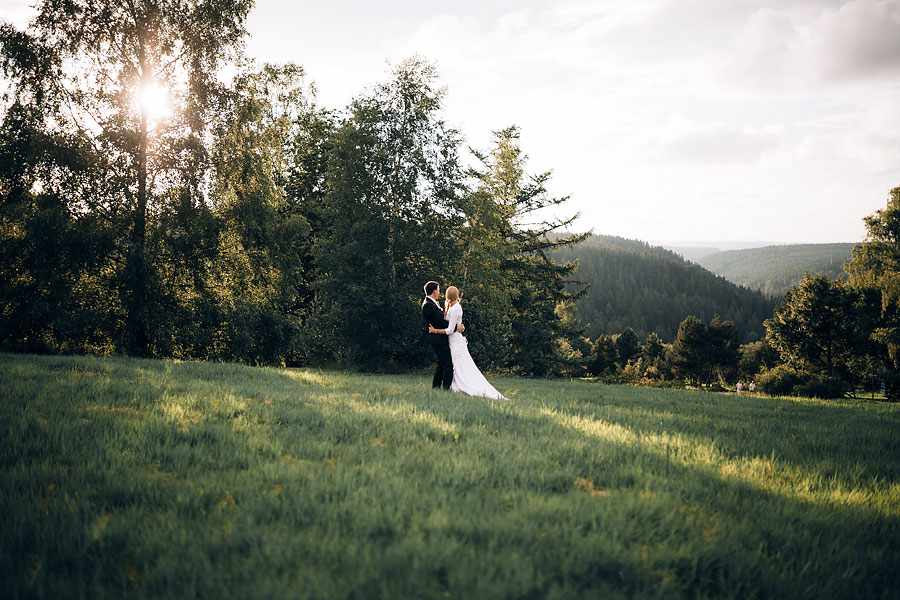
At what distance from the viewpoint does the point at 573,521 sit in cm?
355

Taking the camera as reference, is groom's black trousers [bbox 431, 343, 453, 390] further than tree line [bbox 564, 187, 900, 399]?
No

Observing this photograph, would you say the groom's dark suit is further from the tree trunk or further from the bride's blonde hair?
the tree trunk

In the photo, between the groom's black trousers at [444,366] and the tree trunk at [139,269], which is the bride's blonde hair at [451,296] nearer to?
the groom's black trousers at [444,366]

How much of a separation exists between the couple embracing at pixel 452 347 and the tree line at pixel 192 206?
782 cm

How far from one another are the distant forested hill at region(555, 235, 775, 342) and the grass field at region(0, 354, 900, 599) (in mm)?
120414

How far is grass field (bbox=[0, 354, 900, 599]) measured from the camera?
2.81 m

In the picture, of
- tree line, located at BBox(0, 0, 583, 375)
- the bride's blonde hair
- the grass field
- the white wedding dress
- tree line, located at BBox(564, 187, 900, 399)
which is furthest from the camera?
tree line, located at BBox(564, 187, 900, 399)

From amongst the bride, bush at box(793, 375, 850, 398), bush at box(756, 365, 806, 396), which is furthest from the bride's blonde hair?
bush at box(756, 365, 806, 396)

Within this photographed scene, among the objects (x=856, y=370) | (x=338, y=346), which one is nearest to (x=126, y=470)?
(x=338, y=346)

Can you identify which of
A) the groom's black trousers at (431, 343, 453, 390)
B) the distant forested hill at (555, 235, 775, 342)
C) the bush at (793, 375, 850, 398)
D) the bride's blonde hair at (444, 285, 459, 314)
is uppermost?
the distant forested hill at (555, 235, 775, 342)

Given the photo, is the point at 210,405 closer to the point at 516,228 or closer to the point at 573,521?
the point at 573,521

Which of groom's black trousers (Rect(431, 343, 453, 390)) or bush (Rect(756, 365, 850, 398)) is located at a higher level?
groom's black trousers (Rect(431, 343, 453, 390))

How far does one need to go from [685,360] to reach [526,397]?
66.2 metres

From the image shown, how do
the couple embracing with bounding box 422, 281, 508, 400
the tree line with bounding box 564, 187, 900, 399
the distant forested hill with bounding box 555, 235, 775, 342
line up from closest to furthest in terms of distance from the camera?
the couple embracing with bounding box 422, 281, 508, 400, the tree line with bounding box 564, 187, 900, 399, the distant forested hill with bounding box 555, 235, 775, 342
